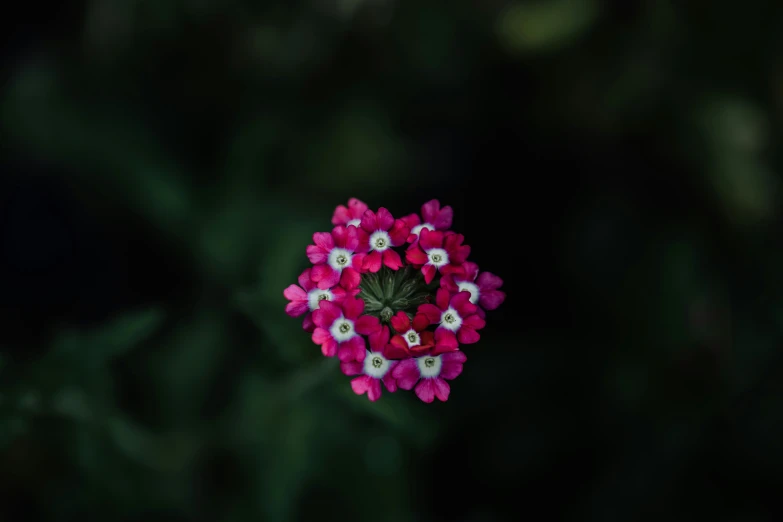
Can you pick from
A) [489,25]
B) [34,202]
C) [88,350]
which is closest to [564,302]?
[489,25]

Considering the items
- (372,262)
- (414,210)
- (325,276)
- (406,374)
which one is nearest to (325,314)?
(325,276)

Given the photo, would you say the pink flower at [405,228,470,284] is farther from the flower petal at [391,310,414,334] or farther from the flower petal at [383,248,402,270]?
the flower petal at [391,310,414,334]

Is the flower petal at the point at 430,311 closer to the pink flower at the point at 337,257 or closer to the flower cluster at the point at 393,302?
the flower cluster at the point at 393,302

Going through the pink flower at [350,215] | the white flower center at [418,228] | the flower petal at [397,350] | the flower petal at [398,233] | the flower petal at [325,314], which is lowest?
the flower petal at [397,350]

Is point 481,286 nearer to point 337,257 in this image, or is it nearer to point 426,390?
point 426,390

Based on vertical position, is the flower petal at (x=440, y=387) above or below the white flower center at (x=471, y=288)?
below

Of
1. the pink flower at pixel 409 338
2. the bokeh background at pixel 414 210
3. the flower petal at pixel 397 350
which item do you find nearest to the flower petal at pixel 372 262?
the pink flower at pixel 409 338
